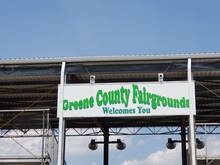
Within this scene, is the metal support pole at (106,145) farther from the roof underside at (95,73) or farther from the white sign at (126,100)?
the white sign at (126,100)

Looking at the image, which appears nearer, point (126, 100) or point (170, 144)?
point (126, 100)

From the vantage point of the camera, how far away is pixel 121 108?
1673 centimetres

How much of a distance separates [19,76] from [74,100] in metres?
2.54

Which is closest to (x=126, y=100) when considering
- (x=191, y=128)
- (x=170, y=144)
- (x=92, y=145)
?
(x=191, y=128)

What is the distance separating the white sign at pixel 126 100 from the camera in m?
16.6

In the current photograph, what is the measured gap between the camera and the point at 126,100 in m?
16.8

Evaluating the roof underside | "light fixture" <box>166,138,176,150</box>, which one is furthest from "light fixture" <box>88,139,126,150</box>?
the roof underside

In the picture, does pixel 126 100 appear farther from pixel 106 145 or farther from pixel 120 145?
pixel 120 145

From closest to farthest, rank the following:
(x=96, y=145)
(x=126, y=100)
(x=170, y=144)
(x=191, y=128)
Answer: (x=191, y=128) → (x=126, y=100) → (x=170, y=144) → (x=96, y=145)

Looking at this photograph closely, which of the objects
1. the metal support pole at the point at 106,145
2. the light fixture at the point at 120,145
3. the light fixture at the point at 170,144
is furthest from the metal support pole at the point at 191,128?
the light fixture at the point at 120,145

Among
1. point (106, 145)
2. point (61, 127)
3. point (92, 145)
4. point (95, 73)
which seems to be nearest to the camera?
point (61, 127)

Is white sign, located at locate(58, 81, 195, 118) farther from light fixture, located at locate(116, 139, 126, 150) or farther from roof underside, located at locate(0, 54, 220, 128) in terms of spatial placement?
light fixture, located at locate(116, 139, 126, 150)

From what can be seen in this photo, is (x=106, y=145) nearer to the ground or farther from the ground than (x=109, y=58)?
nearer to the ground

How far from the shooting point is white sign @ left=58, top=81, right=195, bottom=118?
54.3 feet
